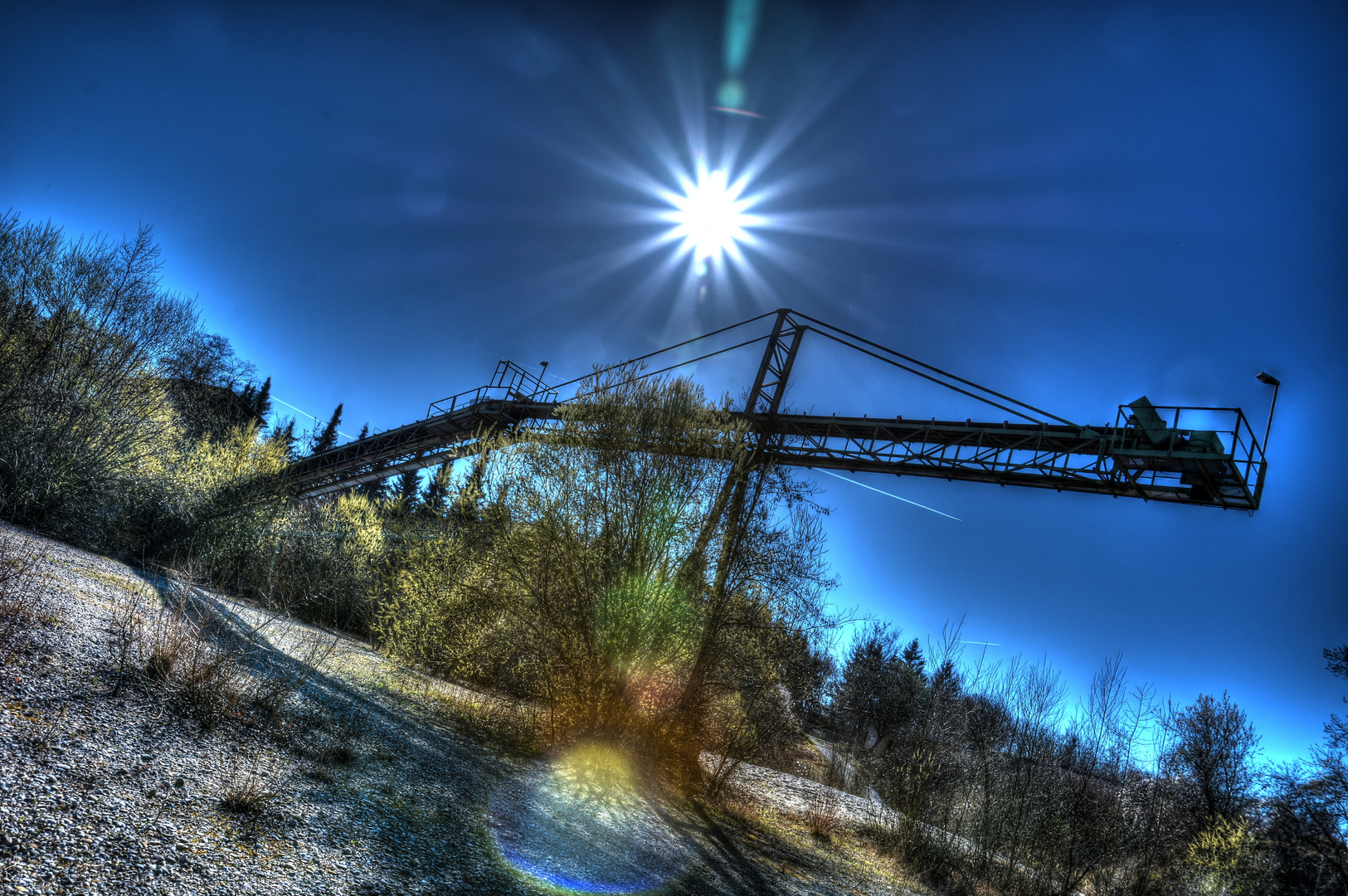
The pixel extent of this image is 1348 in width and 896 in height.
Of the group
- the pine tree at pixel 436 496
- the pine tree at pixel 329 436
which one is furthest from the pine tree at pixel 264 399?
the pine tree at pixel 436 496

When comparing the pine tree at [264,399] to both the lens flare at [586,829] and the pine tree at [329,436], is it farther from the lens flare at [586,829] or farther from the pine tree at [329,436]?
the lens flare at [586,829]

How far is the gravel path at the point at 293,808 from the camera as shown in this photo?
3.17m

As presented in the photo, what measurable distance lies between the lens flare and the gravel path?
3 cm

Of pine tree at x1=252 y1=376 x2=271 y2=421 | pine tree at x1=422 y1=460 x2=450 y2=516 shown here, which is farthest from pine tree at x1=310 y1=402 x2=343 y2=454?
pine tree at x1=422 y1=460 x2=450 y2=516

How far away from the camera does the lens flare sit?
5191 mm

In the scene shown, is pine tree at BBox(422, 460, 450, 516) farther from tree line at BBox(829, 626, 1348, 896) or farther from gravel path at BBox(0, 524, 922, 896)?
tree line at BBox(829, 626, 1348, 896)

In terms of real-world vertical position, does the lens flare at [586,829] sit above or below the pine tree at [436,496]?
below

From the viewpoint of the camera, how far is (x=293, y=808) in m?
4.30

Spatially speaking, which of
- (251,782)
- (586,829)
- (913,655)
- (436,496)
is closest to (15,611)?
(251,782)

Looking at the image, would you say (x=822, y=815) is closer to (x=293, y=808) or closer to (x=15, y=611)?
(x=293, y=808)

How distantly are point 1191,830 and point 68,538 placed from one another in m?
29.8

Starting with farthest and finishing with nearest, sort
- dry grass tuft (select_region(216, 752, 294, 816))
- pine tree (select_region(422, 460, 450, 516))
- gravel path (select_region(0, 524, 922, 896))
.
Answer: pine tree (select_region(422, 460, 450, 516))
dry grass tuft (select_region(216, 752, 294, 816))
gravel path (select_region(0, 524, 922, 896))

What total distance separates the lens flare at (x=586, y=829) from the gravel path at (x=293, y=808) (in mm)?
33

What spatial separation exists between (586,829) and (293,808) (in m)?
3.28
